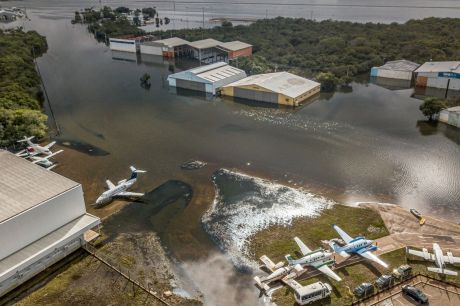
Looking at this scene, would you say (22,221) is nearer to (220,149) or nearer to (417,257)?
(220,149)

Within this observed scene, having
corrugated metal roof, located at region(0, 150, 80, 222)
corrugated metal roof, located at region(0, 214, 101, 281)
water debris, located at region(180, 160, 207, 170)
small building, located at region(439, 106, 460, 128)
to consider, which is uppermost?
corrugated metal roof, located at region(0, 150, 80, 222)

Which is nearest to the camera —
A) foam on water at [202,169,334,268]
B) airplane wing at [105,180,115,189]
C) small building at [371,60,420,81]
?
foam on water at [202,169,334,268]

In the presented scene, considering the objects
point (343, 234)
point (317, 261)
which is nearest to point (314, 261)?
point (317, 261)

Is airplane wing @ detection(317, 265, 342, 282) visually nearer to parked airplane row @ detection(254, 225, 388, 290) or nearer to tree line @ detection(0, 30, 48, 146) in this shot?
parked airplane row @ detection(254, 225, 388, 290)

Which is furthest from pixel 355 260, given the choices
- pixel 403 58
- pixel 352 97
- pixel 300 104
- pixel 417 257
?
pixel 403 58

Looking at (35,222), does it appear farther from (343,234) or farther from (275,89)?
(275,89)

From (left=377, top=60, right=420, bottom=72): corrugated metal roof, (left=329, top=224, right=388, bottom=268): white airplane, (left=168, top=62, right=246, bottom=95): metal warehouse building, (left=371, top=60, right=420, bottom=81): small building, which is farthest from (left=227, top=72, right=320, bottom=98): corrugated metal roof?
(left=329, top=224, right=388, bottom=268): white airplane
